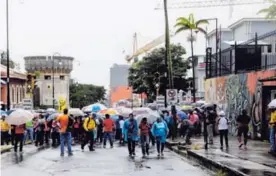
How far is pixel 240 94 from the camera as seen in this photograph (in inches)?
1446

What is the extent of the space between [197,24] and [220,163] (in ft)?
146

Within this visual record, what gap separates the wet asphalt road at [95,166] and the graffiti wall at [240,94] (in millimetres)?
9048

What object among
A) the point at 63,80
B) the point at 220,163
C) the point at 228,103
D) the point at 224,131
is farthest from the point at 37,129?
the point at 63,80

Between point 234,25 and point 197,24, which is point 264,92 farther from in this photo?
point 234,25

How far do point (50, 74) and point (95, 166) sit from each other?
323 feet

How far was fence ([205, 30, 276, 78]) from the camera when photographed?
33.0 meters

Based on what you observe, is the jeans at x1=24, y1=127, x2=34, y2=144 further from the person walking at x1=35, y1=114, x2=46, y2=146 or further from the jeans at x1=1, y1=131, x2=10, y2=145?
the jeans at x1=1, y1=131, x2=10, y2=145

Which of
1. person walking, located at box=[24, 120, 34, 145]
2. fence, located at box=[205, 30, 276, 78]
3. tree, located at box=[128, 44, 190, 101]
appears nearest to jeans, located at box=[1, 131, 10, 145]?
person walking, located at box=[24, 120, 34, 145]

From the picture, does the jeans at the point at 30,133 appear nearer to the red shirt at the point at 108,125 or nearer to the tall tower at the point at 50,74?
the red shirt at the point at 108,125

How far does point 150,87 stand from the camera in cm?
8162

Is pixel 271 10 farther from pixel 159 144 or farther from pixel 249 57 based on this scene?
pixel 159 144

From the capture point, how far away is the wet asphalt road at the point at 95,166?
1809 cm

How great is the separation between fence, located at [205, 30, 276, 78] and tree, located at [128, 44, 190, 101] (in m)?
36.1

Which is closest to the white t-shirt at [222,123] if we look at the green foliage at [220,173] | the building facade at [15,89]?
the green foliage at [220,173]
